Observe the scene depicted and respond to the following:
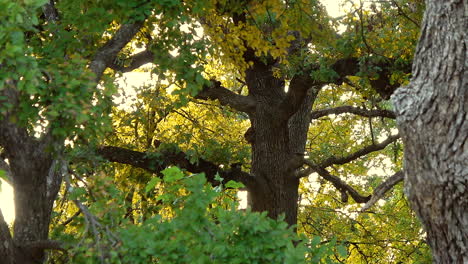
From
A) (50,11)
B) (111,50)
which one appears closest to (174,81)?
(111,50)

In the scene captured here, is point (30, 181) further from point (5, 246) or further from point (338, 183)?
point (338, 183)

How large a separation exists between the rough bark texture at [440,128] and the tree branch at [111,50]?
3.58 metres

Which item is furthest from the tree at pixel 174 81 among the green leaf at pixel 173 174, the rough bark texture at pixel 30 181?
the green leaf at pixel 173 174

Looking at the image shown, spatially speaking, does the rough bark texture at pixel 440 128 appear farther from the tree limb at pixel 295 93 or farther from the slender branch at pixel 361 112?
the slender branch at pixel 361 112

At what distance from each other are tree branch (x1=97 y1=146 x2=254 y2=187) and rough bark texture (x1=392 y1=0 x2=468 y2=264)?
6.38m

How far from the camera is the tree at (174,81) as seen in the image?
6562 mm

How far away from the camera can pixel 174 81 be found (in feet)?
31.9

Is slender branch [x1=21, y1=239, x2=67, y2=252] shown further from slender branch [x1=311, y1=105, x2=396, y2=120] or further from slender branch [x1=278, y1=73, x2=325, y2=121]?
slender branch [x1=311, y1=105, x2=396, y2=120]

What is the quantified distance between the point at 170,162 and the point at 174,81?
2528 mm

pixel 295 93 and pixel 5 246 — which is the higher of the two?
pixel 295 93

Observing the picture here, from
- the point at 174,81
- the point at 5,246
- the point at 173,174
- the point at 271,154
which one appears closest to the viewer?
the point at 173,174

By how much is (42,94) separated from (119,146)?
7.35 meters

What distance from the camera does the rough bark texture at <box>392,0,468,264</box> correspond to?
527 centimetres

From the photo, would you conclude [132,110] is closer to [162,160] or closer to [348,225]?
[162,160]
